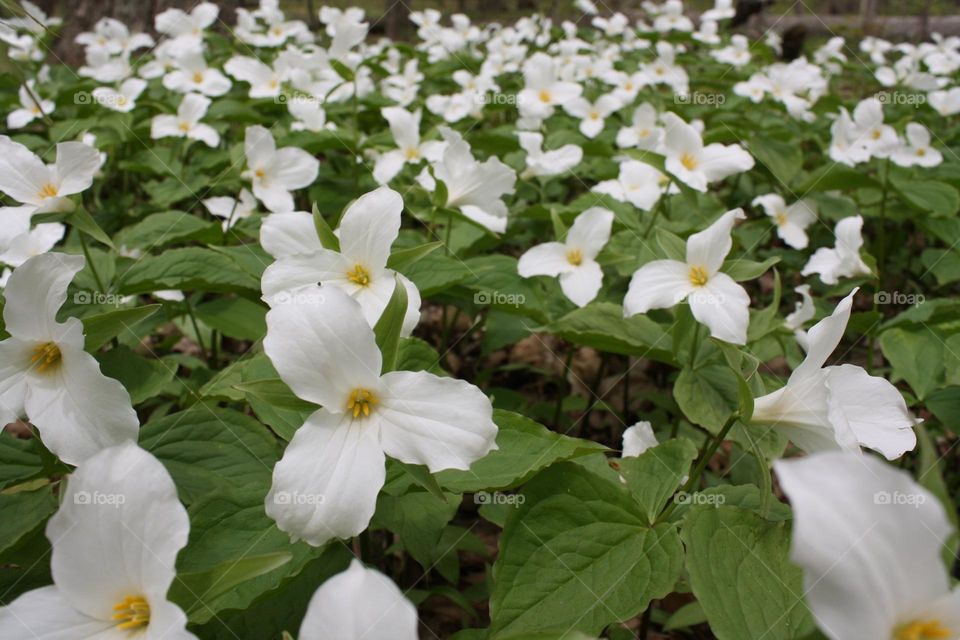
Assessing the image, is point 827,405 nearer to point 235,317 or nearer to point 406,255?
point 406,255

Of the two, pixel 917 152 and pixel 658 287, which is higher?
pixel 658 287

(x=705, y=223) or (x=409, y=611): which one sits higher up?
(x=409, y=611)

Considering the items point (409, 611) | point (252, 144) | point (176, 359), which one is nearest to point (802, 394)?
point (409, 611)

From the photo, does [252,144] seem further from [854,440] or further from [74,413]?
[854,440]
